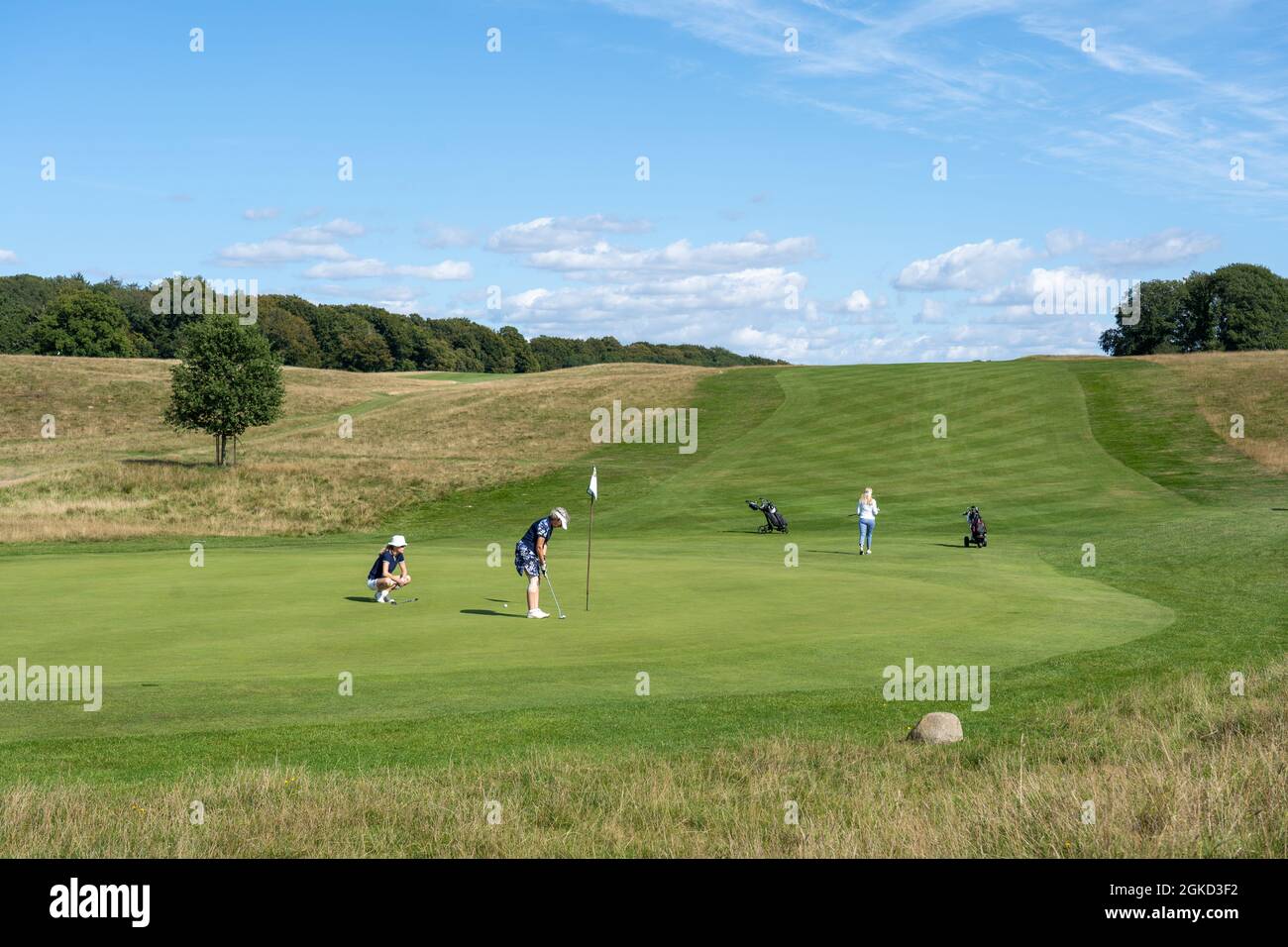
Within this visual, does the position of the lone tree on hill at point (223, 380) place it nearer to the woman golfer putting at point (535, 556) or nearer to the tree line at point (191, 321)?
the woman golfer putting at point (535, 556)

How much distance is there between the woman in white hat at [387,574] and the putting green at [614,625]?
53 cm

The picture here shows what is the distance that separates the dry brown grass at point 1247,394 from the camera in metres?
58.0

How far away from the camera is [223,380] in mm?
55938

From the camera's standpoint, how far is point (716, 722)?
13.7 metres

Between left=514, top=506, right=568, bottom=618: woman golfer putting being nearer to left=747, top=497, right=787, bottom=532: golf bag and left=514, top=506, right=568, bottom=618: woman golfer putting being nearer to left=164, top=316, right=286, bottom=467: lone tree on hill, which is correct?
left=747, top=497, right=787, bottom=532: golf bag

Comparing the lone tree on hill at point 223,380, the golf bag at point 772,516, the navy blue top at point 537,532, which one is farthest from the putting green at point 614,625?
the lone tree on hill at point 223,380

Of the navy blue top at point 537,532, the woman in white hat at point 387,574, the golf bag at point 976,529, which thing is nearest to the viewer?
the navy blue top at point 537,532

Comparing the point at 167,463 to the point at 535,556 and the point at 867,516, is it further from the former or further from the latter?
the point at 535,556

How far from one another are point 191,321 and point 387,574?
13962cm

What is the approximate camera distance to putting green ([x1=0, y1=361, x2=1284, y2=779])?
13281 millimetres
